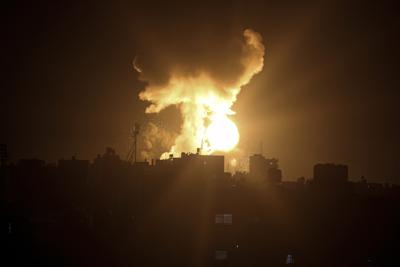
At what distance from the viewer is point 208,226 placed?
6900 centimetres

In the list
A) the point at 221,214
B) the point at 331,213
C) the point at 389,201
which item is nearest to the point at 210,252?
the point at 221,214

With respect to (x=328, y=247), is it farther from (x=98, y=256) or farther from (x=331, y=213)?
(x=98, y=256)

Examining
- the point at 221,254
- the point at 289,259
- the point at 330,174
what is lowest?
the point at 289,259

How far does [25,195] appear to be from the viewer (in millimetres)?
96688

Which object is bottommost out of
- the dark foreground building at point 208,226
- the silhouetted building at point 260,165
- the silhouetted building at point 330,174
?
the dark foreground building at point 208,226

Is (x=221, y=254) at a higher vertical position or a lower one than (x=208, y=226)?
lower

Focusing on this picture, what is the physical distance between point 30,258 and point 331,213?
33005 mm

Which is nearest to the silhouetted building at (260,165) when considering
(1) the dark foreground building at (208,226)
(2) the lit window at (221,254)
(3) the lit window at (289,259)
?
(1) the dark foreground building at (208,226)

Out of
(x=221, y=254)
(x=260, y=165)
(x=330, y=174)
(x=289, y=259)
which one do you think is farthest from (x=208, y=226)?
(x=260, y=165)

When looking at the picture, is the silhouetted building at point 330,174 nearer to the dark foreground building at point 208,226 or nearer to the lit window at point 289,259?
the dark foreground building at point 208,226

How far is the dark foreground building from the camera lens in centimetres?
6625

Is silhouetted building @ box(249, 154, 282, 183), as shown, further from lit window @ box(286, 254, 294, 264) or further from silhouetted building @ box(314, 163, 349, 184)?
lit window @ box(286, 254, 294, 264)

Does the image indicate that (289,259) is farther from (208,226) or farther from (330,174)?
(330,174)

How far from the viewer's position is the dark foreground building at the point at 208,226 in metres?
66.2
